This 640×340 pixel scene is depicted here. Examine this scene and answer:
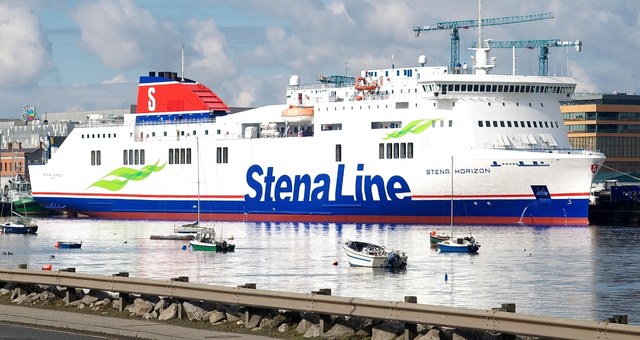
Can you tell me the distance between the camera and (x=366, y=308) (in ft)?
73.0

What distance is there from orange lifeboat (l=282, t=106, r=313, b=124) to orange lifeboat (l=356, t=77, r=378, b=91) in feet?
13.4

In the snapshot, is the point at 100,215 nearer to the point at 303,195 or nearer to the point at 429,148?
the point at 303,195

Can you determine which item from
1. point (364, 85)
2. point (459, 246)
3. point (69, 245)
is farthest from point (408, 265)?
point (364, 85)

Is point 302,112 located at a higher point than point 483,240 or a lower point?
higher

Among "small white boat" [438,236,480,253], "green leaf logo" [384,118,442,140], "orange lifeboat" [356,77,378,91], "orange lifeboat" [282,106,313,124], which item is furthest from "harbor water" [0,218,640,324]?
"orange lifeboat" [356,77,378,91]

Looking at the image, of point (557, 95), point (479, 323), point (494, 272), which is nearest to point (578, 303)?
point (494, 272)

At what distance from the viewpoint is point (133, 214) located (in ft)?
333

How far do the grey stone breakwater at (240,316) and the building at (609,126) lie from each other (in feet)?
448

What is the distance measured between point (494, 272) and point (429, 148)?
3192 centimetres

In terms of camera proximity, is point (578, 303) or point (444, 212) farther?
point (444, 212)

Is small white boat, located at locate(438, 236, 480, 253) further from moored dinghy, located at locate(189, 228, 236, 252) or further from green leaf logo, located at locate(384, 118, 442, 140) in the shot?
green leaf logo, located at locate(384, 118, 442, 140)

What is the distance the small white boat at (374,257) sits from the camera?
53625 millimetres

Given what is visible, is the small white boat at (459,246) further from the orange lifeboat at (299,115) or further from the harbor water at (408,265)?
the orange lifeboat at (299,115)

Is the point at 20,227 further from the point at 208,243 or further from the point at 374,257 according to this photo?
the point at 374,257
